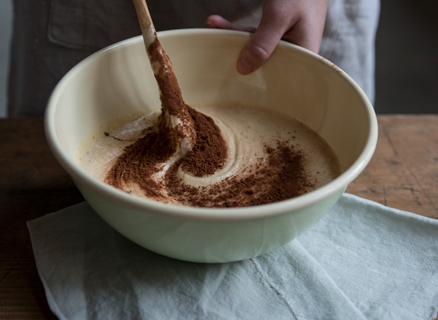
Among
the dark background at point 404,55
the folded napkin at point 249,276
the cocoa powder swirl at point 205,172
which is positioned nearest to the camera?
the folded napkin at point 249,276

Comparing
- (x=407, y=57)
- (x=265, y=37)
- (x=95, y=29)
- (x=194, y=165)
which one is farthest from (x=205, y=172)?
(x=407, y=57)

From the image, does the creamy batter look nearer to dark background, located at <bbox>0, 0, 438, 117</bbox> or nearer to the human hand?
the human hand

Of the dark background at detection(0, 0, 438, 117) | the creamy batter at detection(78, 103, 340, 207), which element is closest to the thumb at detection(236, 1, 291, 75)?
the creamy batter at detection(78, 103, 340, 207)

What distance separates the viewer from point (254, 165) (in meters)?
0.85

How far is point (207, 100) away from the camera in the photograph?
3.40ft

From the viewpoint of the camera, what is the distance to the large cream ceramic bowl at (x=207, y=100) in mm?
584

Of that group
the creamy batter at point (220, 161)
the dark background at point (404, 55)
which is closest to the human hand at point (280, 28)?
the creamy batter at point (220, 161)

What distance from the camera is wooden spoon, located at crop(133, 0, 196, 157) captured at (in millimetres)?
857

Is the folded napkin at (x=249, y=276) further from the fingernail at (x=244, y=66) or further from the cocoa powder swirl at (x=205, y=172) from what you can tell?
the fingernail at (x=244, y=66)

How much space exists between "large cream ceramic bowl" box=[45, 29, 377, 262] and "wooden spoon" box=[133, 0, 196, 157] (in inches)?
3.3

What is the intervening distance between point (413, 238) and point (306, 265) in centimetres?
21

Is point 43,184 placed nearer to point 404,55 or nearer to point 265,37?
point 265,37

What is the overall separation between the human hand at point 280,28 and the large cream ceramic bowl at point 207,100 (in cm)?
3

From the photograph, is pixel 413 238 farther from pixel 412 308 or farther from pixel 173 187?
pixel 173 187
